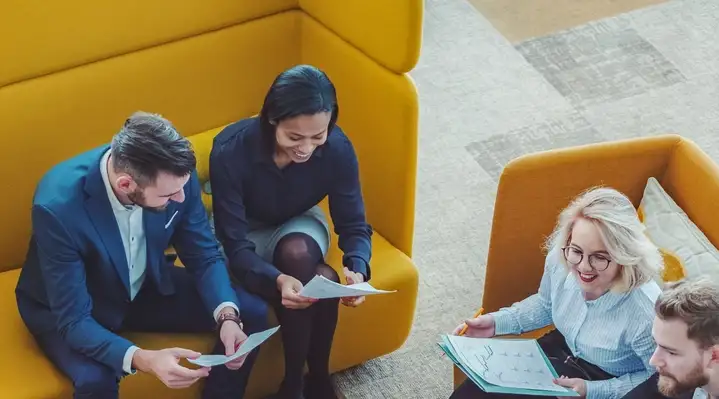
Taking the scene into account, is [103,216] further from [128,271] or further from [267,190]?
[267,190]

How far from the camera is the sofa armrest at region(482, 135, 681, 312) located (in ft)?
8.46

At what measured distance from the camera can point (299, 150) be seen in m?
2.48

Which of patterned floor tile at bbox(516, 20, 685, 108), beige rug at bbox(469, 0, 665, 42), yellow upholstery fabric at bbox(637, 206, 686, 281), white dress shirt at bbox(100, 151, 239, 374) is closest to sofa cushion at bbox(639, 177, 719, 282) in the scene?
yellow upholstery fabric at bbox(637, 206, 686, 281)

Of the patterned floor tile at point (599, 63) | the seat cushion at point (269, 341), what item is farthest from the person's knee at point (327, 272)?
the patterned floor tile at point (599, 63)

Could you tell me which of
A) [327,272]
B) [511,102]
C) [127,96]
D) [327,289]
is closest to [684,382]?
[327,289]

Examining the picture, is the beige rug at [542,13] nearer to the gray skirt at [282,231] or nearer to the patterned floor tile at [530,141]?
the patterned floor tile at [530,141]

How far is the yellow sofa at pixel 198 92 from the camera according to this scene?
2648mm

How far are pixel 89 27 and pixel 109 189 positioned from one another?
0.57 metres

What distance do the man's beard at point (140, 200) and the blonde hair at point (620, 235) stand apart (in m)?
0.92

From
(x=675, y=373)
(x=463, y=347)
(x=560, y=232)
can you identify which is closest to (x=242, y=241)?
(x=463, y=347)

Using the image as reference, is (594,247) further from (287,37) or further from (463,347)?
(287,37)

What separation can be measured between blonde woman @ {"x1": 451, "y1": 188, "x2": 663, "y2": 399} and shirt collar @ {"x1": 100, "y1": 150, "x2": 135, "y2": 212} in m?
0.91

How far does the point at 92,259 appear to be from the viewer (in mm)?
2473

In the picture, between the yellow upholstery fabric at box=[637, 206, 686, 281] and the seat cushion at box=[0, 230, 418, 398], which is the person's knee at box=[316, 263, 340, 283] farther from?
the yellow upholstery fabric at box=[637, 206, 686, 281]
